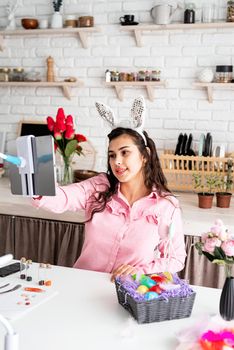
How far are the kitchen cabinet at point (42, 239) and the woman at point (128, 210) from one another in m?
0.63

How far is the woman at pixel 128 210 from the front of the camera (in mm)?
2066

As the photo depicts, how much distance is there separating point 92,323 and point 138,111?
1.02m

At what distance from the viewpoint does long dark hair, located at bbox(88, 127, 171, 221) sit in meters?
2.19

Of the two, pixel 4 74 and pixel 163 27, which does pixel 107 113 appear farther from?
pixel 4 74

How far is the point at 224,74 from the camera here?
119 inches

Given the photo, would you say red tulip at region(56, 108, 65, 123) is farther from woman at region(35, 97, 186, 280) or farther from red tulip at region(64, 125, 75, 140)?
woman at region(35, 97, 186, 280)

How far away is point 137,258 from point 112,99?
5.31 feet

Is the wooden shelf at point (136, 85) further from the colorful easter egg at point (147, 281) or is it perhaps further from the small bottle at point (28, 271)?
the colorful easter egg at point (147, 281)

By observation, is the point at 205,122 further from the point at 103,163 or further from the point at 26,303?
the point at 26,303

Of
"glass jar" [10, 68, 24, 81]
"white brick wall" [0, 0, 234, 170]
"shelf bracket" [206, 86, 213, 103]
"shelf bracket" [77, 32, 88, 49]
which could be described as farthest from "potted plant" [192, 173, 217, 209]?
"glass jar" [10, 68, 24, 81]

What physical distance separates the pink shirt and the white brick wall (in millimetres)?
1194

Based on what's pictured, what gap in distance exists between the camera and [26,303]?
5.13 ft

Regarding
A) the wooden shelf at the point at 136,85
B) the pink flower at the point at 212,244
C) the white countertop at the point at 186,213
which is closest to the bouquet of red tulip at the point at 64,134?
the white countertop at the point at 186,213

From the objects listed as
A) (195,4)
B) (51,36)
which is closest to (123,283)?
(195,4)
